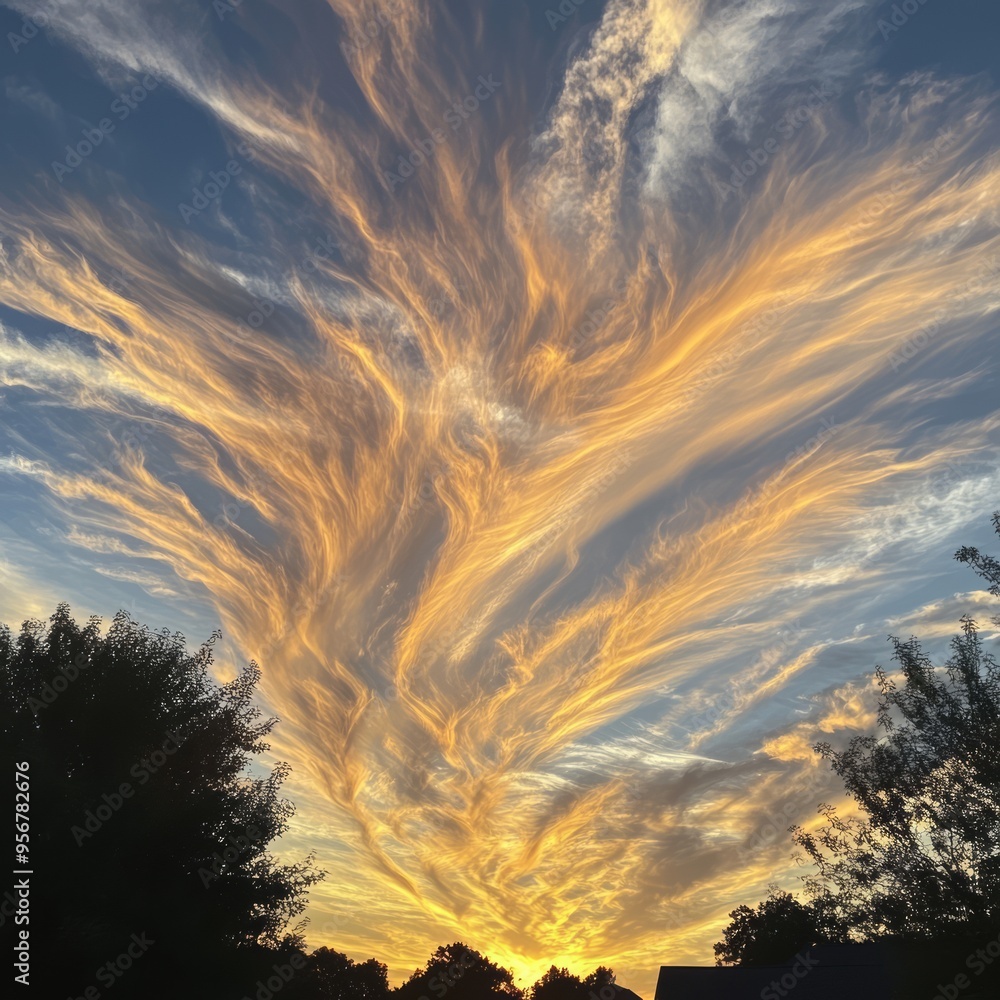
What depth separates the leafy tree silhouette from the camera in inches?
854

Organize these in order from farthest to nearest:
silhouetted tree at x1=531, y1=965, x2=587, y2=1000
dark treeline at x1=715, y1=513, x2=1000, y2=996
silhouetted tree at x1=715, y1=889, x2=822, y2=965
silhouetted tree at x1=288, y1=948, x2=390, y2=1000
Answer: silhouetted tree at x1=531, y1=965, x2=587, y2=1000 → silhouetted tree at x1=288, y1=948, x2=390, y2=1000 → silhouetted tree at x1=715, y1=889, x2=822, y2=965 → dark treeline at x1=715, y1=513, x2=1000, y2=996

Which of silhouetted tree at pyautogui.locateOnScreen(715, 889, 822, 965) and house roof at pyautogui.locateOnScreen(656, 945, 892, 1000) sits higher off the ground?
silhouetted tree at pyautogui.locateOnScreen(715, 889, 822, 965)

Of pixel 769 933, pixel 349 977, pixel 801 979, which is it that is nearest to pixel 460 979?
pixel 349 977

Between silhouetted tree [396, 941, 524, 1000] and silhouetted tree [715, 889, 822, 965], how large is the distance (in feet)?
136

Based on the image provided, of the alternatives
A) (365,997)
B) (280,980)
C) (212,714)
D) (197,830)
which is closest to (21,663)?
(212,714)

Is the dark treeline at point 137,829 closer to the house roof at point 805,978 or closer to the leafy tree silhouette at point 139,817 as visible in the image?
the leafy tree silhouette at point 139,817

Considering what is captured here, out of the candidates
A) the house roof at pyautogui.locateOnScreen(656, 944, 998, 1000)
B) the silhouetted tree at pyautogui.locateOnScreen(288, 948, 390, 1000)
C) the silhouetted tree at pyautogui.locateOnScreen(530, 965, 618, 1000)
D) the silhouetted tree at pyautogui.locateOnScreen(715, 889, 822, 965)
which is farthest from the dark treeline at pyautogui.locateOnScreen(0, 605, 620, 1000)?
the silhouetted tree at pyautogui.locateOnScreen(530, 965, 618, 1000)

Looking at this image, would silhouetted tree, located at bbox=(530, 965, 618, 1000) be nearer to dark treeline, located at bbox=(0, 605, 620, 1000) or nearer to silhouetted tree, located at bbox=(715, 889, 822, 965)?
silhouetted tree, located at bbox=(715, 889, 822, 965)

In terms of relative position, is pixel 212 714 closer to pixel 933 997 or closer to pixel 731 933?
pixel 933 997

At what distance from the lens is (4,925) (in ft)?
65.6

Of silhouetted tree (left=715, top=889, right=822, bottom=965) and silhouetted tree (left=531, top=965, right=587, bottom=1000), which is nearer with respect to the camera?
silhouetted tree (left=715, top=889, right=822, bottom=965)

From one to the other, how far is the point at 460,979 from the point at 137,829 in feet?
333

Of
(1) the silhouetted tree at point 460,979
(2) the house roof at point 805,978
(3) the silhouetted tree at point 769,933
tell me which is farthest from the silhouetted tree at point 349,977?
(2) the house roof at point 805,978

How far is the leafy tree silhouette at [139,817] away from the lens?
21688 mm
